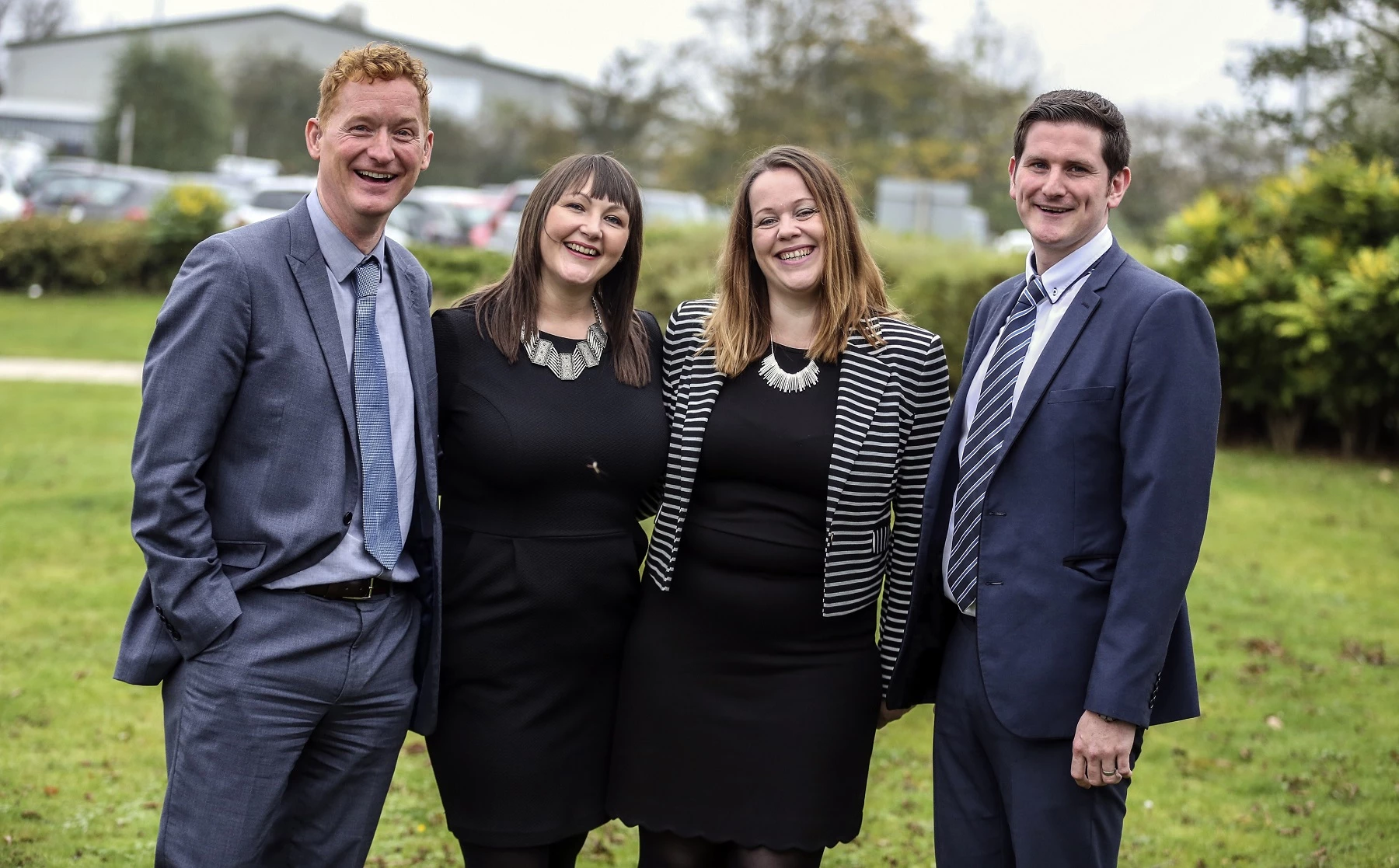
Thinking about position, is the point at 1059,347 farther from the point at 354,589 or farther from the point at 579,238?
the point at 354,589

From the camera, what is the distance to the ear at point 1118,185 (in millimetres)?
3111

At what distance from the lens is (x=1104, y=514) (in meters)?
2.93

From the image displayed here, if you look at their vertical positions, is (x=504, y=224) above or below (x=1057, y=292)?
below

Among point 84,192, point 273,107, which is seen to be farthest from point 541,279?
point 273,107

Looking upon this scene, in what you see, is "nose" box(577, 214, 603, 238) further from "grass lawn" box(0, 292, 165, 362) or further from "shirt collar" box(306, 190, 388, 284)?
"grass lawn" box(0, 292, 165, 362)

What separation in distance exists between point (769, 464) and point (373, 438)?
3.49ft

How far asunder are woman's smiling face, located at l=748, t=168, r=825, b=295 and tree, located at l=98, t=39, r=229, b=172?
37.9 m

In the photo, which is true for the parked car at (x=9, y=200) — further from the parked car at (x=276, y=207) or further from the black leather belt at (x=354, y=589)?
the black leather belt at (x=354, y=589)

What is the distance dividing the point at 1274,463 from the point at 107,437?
1042 centimetres

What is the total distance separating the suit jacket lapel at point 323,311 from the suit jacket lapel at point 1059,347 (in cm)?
158

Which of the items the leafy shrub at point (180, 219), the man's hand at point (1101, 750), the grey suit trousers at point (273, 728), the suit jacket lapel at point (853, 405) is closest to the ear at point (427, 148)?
the grey suit trousers at point (273, 728)

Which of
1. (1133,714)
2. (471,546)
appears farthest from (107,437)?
(1133,714)

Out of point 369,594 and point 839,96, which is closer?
point 369,594

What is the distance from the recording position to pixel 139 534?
2.79 m
